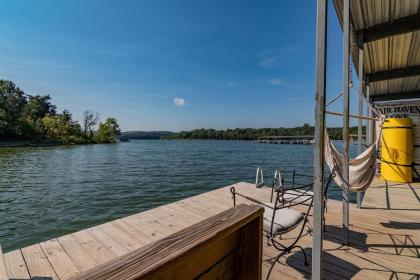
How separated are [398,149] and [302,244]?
4517 mm

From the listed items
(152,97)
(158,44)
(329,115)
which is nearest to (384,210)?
(329,115)

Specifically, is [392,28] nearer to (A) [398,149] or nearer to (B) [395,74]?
(A) [398,149]

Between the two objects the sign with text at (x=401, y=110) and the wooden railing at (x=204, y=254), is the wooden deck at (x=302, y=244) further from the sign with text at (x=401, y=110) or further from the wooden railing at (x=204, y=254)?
the sign with text at (x=401, y=110)

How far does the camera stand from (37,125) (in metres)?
41.5

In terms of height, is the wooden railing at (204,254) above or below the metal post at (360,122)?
below

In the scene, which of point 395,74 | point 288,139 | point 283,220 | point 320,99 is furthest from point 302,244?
point 288,139

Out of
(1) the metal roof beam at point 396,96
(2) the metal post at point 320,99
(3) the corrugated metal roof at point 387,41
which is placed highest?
(3) the corrugated metal roof at point 387,41

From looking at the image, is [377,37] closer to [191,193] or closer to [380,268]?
[380,268]

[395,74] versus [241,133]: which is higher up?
[395,74]

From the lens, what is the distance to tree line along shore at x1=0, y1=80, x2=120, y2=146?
36.4 m

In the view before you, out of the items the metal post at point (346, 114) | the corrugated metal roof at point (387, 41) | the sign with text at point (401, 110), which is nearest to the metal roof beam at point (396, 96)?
the corrugated metal roof at point (387, 41)

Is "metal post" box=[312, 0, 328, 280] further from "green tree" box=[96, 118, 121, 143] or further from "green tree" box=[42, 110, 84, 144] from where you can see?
"green tree" box=[96, 118, 121, 143]

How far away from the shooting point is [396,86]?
830cm

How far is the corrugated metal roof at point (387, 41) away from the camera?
3.53m
